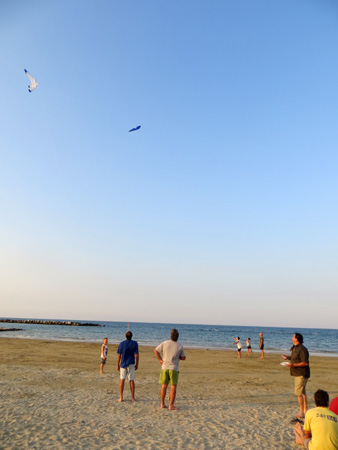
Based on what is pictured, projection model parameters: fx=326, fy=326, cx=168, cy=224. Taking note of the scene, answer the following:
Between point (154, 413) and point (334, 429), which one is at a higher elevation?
point (334, 429)

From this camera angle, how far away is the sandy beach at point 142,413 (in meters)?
5.90

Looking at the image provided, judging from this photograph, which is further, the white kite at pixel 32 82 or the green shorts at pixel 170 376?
the white kite at pixel 32 82

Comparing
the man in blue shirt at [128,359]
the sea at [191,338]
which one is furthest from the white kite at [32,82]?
the sea at [191,338]

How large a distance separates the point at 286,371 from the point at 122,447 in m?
13.0

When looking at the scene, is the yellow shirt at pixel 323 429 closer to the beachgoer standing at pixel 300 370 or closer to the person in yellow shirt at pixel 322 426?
the person in yellow shirt at pixel 322 426

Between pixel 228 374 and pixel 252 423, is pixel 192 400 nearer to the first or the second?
pixel 252 423

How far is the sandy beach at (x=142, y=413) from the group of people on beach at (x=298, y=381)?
447mm

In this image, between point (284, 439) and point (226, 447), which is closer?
point (226, 447)

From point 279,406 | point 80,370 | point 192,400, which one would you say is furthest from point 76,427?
point 80,370

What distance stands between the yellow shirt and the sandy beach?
160cm

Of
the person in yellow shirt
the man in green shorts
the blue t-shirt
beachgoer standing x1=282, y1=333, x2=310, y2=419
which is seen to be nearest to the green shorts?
the man in green shorts

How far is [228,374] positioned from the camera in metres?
14.4

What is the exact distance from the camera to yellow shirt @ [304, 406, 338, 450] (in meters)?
4.38

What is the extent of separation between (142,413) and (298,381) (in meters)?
3.70
